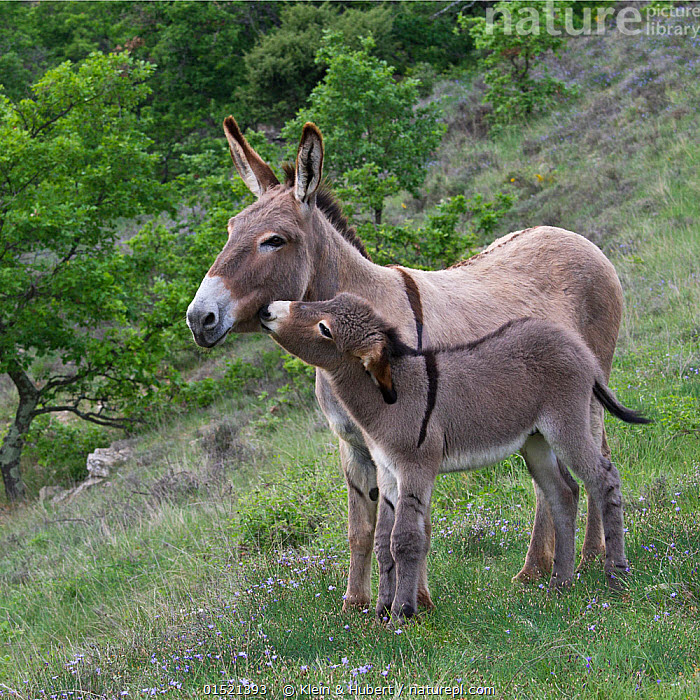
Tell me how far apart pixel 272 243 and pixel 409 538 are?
153cm

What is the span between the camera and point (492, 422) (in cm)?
375

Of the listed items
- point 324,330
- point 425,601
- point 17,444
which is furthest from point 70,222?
point 425,601

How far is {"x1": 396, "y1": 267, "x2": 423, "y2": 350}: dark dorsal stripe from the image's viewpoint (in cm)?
385

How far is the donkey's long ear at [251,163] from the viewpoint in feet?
13.4

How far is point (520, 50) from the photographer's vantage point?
17875mm

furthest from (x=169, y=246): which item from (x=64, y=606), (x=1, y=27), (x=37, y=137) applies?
(x=1, y=27)

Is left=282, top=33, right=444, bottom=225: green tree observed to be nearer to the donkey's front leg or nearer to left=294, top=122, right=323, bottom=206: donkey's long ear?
left=294, top=122, right=323, bottom=206: donkey's long ear

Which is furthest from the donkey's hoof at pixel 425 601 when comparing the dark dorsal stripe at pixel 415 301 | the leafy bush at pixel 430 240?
the leafy bush at pixel 430 240

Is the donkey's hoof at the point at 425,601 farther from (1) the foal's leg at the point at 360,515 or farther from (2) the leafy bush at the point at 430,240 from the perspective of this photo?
(2) the leafy bush at the point at 430,240

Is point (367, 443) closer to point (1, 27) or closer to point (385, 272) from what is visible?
point (385, 272)

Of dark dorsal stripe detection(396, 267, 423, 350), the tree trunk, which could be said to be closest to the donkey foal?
dark dorsal stripe detection(396, 267, 423, 350)

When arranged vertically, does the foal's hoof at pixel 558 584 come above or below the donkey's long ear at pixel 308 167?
below

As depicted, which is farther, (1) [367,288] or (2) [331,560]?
(2) [331,560]

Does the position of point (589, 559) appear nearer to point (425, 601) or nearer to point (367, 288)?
point (425, 601)
